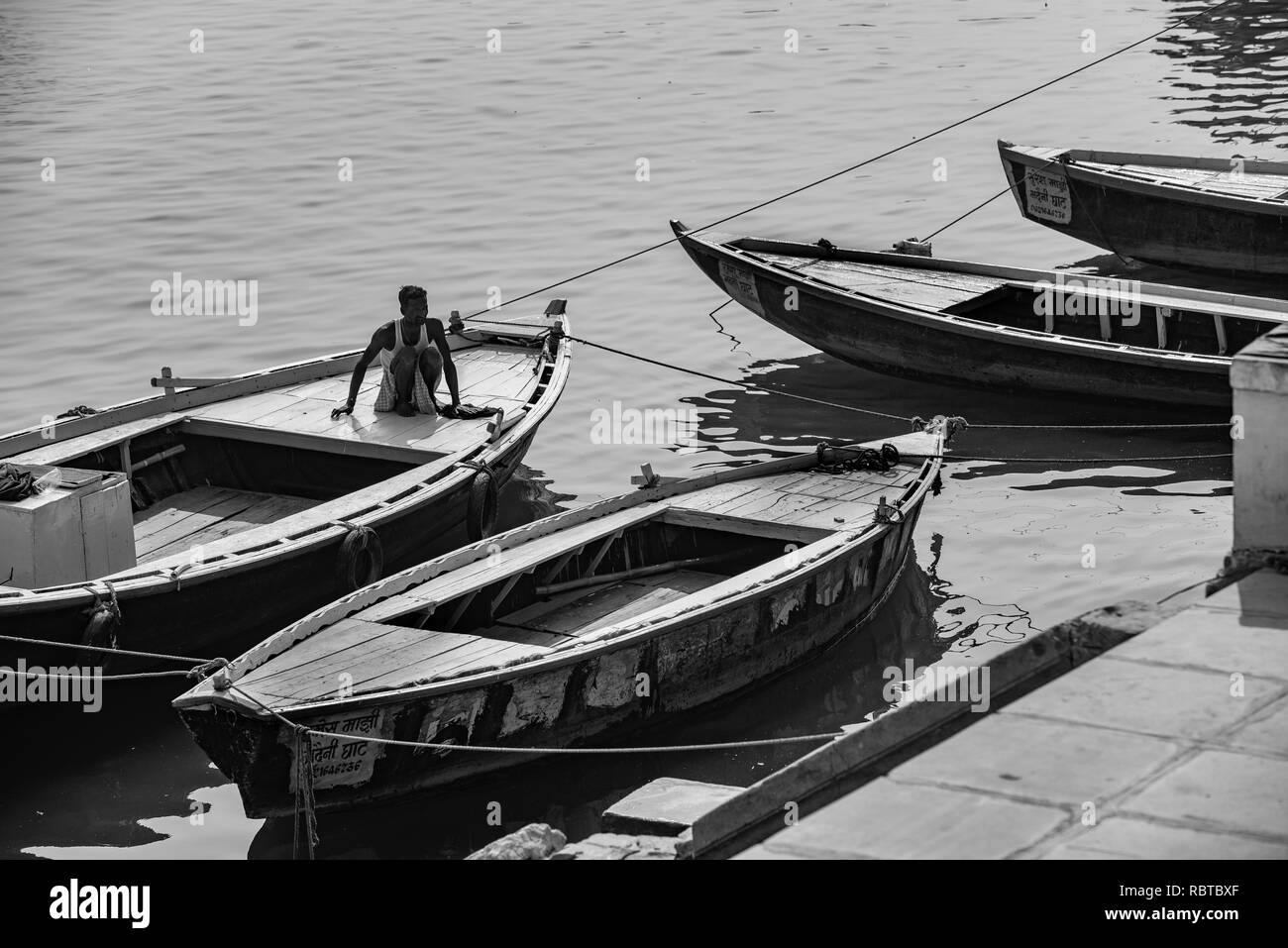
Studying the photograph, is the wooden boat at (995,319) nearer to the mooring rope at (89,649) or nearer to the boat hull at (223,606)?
the boat hull at (223,606)

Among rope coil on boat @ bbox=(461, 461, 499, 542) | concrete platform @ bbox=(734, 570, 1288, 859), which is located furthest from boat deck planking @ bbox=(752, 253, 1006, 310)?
concrete platform @ bbox=(734, 570, 1288, 859)

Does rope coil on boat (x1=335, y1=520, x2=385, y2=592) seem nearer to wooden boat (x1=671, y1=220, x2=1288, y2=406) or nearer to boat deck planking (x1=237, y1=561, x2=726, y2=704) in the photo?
boat deck planking (x1=237, y1=561, x2=726, y2=704)

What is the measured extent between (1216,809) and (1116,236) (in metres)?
13.5

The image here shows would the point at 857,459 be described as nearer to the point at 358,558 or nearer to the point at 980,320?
the point at 358,558

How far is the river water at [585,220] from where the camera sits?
9.61 m

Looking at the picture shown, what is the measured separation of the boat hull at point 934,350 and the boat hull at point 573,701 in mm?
3803

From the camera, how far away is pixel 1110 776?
5199 millimetres

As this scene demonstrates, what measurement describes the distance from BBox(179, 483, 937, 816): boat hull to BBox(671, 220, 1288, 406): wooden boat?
150 inches

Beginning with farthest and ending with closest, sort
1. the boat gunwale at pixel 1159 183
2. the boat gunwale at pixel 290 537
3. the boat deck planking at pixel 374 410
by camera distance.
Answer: the boat gunwale at pixel 1159 183 < the boat deck planking at pixel 374 410 < the boat gunwale at pixel 290 537

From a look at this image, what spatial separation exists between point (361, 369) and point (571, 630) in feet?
10.2

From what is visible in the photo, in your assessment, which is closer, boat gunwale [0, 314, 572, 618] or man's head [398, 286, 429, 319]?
boat gunwale [0, 314, 572, 618]

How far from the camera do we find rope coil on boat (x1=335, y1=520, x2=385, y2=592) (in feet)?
33.2

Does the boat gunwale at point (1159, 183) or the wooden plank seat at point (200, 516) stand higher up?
the boat gunwale at point (1159, 183)

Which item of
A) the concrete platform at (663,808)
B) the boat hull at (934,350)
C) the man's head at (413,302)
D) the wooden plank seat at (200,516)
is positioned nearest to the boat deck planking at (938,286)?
the boat hull at (934,350)
